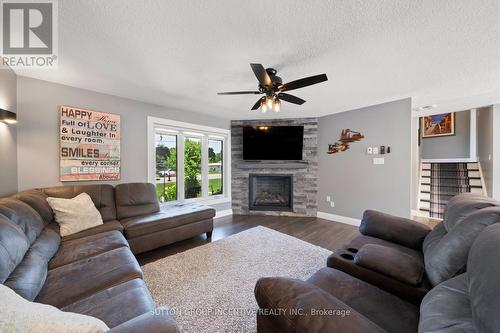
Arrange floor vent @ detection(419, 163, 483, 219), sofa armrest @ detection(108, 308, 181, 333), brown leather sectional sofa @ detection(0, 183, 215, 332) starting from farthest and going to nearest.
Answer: floor vent @ detection(419, 163, 483, 219)
brown leather sectional sofa @ detection(0, 183, 215, 332)
sofa armrest @ detection(108, 308, 181, 333)

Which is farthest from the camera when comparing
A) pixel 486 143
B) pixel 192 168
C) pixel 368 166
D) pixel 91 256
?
pixel 192 168

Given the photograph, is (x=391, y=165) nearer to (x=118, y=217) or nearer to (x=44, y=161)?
(x=118, y=217)

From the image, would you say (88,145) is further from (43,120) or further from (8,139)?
(8,139)

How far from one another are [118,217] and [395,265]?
323 cm

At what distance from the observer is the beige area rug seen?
1529 mm

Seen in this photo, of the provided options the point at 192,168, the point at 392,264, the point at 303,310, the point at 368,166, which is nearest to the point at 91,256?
the point at 303,310

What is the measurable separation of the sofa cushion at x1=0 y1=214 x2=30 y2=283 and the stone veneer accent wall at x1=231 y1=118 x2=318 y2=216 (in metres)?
3.59

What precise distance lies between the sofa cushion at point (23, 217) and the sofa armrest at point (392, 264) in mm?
2640

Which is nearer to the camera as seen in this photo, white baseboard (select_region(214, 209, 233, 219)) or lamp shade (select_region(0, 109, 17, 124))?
lamp shade (select_region(0, 109, 17, 124))

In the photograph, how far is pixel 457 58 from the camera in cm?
195

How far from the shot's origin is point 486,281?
2.19 feet

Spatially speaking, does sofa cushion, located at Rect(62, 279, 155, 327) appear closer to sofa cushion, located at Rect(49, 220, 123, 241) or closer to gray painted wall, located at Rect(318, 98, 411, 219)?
sofa cushion, located at Rect(49, 220, 123, 241)

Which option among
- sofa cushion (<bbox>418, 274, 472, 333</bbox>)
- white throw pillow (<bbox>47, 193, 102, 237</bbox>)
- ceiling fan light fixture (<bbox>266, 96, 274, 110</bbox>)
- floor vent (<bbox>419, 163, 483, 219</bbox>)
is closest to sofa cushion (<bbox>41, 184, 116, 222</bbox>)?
white throw pillow (<bbox>47, 193, 102, 237</bbox>)

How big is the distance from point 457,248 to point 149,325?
5.27 ft
